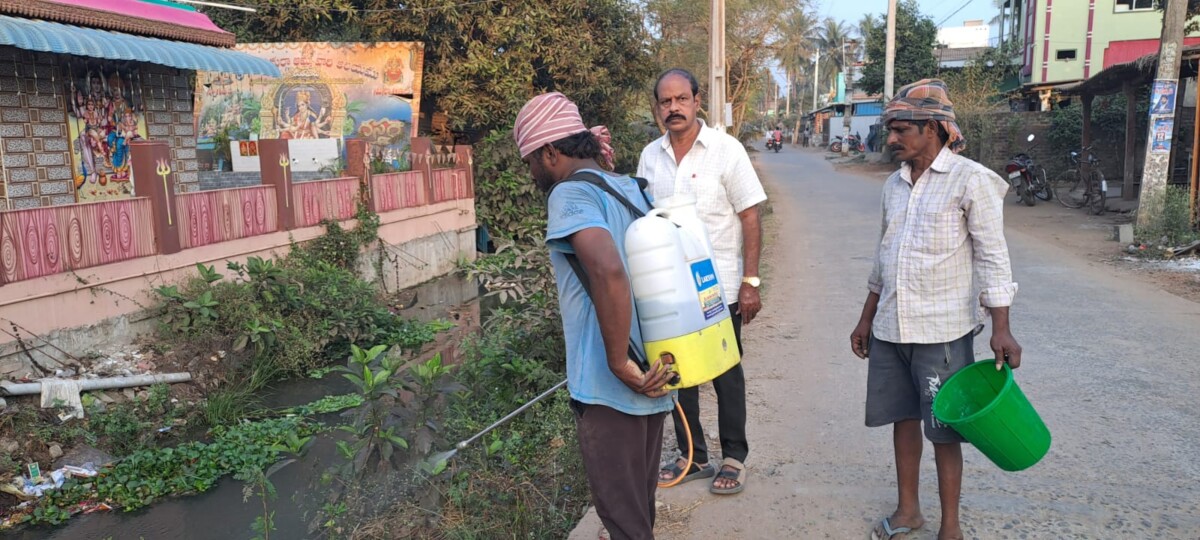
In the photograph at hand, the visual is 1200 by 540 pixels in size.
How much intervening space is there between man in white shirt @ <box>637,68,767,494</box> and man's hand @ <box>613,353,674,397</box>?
49.4 inches

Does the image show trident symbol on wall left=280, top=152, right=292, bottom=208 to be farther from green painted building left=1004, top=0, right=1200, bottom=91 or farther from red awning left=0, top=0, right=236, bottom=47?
green painted building left=1004, top=0, right=1200, bottom=91

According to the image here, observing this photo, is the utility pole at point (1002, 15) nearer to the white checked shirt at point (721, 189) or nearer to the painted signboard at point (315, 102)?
the painted signboard at point (315, 102)

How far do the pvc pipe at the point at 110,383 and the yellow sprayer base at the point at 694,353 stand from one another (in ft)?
17.8

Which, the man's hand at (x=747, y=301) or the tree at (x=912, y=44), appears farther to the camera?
the tree at (x=912, y=44)

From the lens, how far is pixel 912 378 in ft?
9.70

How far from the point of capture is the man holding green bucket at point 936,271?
275 cm

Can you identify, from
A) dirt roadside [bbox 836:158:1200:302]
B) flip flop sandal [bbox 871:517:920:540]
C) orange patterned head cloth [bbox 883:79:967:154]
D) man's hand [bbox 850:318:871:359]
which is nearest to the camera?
orange patterned head cloth [bbox 883:79:967:154]

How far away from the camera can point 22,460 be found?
5414 millimetres

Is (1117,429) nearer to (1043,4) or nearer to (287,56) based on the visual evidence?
(287,56)

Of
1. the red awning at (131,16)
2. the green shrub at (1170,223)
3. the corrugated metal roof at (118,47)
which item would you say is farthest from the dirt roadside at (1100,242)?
the red awning at (131,16)

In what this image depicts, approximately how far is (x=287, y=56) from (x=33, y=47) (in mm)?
9065

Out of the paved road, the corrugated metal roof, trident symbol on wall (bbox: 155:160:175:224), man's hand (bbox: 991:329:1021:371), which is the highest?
the corrugated metal roof

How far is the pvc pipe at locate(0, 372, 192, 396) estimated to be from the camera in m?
5.77

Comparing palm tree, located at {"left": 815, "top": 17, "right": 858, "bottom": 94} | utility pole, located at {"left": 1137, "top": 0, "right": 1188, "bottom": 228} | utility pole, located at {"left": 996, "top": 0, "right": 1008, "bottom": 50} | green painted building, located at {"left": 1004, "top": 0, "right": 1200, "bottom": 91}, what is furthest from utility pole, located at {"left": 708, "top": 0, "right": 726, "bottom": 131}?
palm tree, located at {"left": 815, "top": 17, "right": 858, "bottom": 94}
